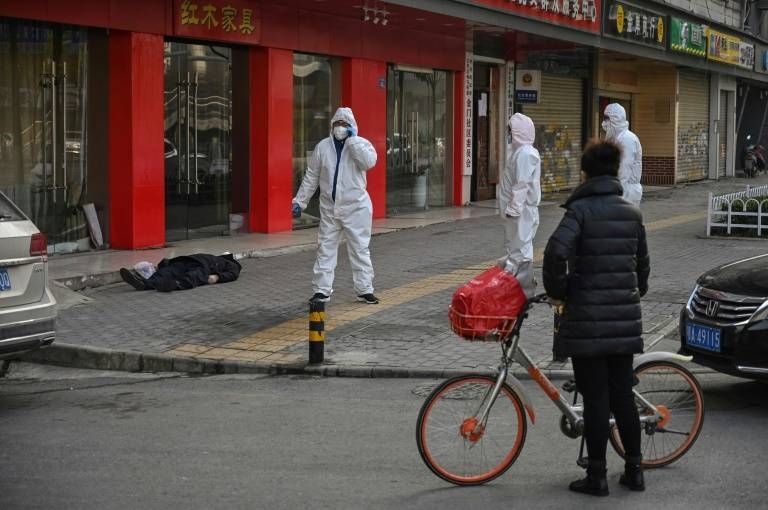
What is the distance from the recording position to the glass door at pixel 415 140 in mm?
21062

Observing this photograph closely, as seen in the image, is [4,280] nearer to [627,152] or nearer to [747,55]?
[627,152]

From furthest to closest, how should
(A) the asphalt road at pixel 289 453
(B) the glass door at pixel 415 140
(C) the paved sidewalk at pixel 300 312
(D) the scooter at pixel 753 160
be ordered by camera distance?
(D) the scooter at pixel 753 160, (B) the glass door at pixel 415 140, (C) the paved sidewalk at pixel 300 312, (A) the asphalt road at pixel 289 453

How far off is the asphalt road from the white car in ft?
1.60

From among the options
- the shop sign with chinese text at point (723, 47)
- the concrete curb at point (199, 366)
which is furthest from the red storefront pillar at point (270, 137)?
the shop sign with chinese text at point (723, 47)

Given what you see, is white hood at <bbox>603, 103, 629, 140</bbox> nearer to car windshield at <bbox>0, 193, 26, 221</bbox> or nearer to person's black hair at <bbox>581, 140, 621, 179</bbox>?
car windshield at <bbox>0, 193, 26, 221</bbox>

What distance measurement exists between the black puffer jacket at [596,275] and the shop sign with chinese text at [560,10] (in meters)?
13.3

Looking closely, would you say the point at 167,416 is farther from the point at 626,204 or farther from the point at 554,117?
the point at 554,117

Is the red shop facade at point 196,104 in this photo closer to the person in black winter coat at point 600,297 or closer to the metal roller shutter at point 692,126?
the person in black winter coat at point 600,297

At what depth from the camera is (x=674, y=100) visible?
108ft

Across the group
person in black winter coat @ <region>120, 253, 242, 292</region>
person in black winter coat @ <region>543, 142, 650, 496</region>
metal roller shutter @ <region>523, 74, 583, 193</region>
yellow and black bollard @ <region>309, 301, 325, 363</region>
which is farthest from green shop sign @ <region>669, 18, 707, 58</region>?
person in black winter coat @ <region>543, 142, 650, 496</region>

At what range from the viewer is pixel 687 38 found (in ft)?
97.2

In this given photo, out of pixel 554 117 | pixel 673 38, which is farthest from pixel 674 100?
pixel 554 117

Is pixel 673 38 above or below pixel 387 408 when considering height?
above

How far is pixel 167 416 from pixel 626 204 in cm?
338
